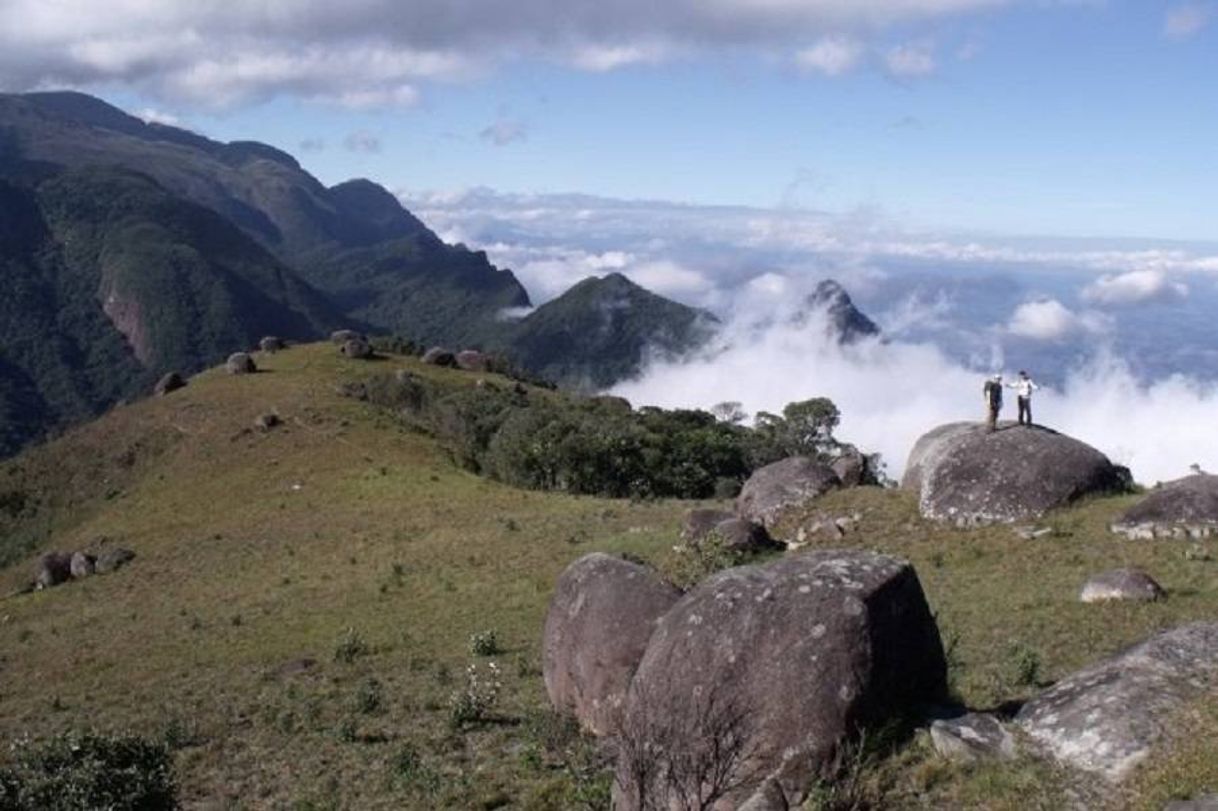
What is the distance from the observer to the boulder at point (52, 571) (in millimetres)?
50625

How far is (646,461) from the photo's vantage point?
69.6m

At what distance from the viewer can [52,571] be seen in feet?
167

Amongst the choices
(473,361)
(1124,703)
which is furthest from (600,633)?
(473,361)

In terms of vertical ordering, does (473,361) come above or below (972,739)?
below

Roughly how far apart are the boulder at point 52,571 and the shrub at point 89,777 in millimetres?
38705

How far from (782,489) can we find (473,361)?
8704 cm

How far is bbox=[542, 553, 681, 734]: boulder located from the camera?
17.3m

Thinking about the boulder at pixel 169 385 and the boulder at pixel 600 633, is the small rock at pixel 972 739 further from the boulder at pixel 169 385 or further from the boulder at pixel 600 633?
the boulder at pixel 169 385

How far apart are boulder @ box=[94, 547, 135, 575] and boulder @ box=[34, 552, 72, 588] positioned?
151 cm

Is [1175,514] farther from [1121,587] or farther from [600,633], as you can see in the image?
[600,633]

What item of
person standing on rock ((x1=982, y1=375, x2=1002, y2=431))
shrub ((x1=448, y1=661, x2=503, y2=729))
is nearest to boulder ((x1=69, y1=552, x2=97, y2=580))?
shrub ((x1=448, y1=661, x2=503, y2=729))

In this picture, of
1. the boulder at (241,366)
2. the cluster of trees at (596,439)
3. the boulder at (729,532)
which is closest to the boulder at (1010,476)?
the boulder at (729,532)

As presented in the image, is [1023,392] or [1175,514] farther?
[1023,392]

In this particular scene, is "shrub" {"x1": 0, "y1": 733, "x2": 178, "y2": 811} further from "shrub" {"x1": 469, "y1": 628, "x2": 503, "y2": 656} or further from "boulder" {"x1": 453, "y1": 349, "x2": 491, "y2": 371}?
"boulder" {"x1": 453, "y1": 349, "x2": 491, "y2": 371}
